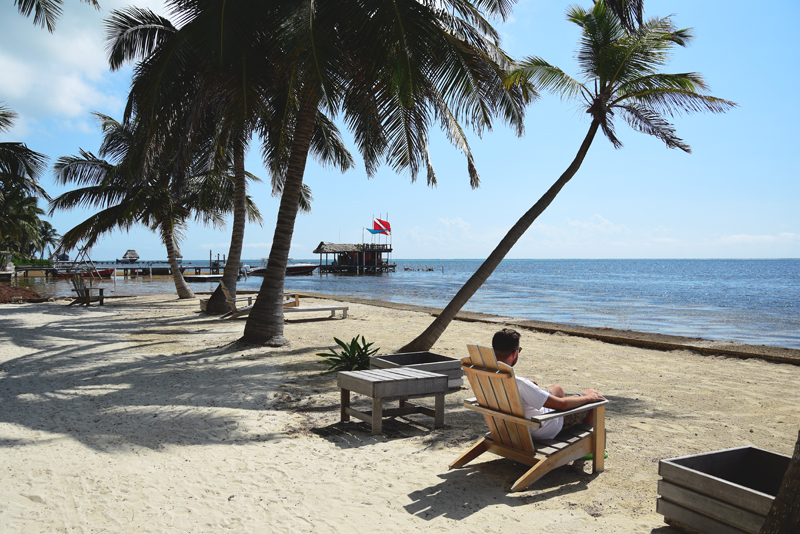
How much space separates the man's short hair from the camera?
142 inches

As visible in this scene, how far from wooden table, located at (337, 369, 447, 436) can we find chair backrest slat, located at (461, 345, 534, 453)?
1.01 m

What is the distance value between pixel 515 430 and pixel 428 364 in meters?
1.99

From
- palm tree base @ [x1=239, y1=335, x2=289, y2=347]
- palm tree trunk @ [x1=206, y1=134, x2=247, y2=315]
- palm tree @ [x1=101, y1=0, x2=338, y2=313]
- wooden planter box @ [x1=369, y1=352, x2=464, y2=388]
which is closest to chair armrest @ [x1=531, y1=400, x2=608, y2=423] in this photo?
wooden planter box @ [x1=369, y1=352, x2=464, y2=388]

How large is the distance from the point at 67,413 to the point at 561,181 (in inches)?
265

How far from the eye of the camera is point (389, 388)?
14.4ft

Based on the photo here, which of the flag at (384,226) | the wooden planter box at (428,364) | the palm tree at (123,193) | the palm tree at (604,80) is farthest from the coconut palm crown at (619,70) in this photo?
the flag at (384,226)

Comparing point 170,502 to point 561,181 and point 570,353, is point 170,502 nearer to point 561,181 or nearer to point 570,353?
point 561,181

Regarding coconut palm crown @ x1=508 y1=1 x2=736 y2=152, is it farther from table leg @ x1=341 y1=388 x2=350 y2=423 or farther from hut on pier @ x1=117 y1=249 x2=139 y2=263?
hut on pier @ x1=117 y1=249 x2=139 y2=263

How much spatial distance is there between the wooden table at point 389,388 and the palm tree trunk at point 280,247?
4.17m

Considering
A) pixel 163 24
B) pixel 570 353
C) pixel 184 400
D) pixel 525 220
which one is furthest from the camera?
pixel 163 24

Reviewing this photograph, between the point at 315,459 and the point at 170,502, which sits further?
the point at 315,459

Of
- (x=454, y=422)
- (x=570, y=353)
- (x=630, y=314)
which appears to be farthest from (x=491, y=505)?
(x=630, y=314)

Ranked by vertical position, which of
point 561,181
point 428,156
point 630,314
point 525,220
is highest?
point 428,156

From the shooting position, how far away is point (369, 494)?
3242mm
